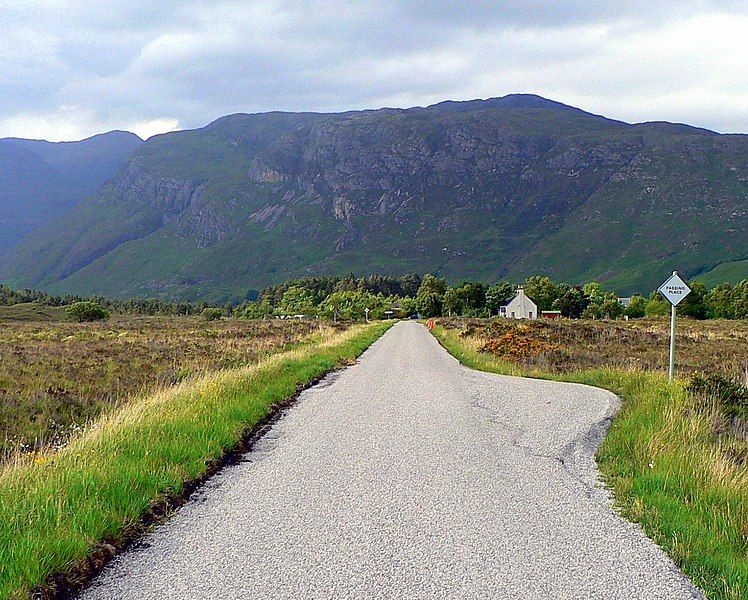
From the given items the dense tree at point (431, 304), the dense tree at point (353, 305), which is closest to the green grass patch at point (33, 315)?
the dense tree at point (353, 305)

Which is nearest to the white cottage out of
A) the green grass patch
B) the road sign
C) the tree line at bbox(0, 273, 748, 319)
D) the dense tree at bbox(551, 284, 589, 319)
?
the tree line at bbox(0, 273, 748, 319)

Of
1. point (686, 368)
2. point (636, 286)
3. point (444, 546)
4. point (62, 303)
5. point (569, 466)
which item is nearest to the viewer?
point (444, 546)

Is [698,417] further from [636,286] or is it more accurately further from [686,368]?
[636,286]

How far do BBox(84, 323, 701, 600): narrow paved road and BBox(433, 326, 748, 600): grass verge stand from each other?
231mm

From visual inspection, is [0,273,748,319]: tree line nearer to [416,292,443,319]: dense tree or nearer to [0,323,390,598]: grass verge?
[416,292,443,319]: dense tree

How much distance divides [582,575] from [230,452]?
18.1ft

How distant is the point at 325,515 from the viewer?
266 inches

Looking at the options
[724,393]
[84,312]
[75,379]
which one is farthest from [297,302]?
[724,393]

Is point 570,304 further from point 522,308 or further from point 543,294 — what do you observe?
point 522,308

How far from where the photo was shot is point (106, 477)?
23.5 ft

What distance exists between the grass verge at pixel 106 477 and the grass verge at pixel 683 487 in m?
4.53

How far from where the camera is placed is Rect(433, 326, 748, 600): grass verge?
562cm

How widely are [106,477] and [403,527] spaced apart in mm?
2973

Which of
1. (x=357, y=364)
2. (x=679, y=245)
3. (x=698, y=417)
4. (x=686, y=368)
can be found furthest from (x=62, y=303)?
(x=679, y=245)
